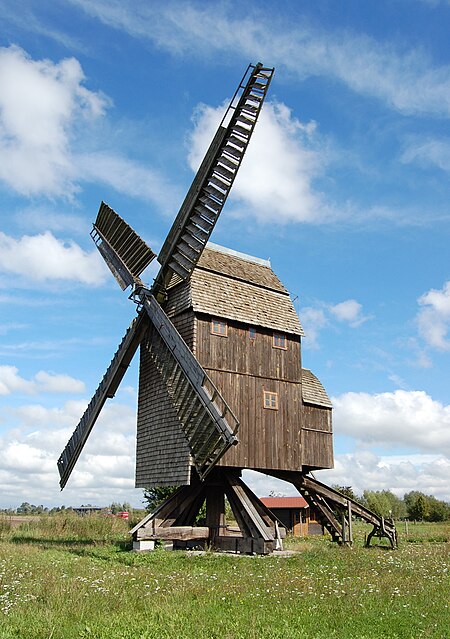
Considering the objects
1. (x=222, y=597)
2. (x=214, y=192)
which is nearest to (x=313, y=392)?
(x=214, y=192)

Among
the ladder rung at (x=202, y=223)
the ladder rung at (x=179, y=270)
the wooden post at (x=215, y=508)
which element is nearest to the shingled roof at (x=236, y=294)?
the ladder rung at (x=179, y=270)

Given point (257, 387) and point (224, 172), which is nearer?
point (224, 172)

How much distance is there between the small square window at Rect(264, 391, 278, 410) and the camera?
22266 millimetres

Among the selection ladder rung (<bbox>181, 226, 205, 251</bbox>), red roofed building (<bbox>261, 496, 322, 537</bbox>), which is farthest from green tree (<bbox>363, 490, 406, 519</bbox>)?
ladder rung (<bbox>181, 226, 205, 251</bbox>)

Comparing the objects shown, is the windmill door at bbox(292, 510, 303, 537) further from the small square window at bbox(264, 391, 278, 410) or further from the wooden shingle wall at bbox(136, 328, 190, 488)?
the small square window at bbox(264, 391, 278, 410)

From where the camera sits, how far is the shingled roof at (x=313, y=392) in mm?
24047

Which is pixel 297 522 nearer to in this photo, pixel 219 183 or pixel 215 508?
pixel 215 508

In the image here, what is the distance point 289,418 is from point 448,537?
1613 cm

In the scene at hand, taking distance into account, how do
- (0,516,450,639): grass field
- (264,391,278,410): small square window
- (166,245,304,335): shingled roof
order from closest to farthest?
(0,516,450,639): grass field < (166,245,304,335): shingled roof < (264,391,278,410): small square window

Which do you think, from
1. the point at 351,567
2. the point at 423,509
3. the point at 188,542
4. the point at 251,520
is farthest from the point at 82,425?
the point at 423,509

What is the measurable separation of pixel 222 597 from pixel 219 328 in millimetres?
11376

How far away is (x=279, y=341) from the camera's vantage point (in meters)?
23.3

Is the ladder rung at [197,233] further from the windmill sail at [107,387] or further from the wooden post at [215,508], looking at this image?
the wooden post at [215,508]

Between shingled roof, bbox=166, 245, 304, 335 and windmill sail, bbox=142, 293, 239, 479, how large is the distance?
4.20ft
